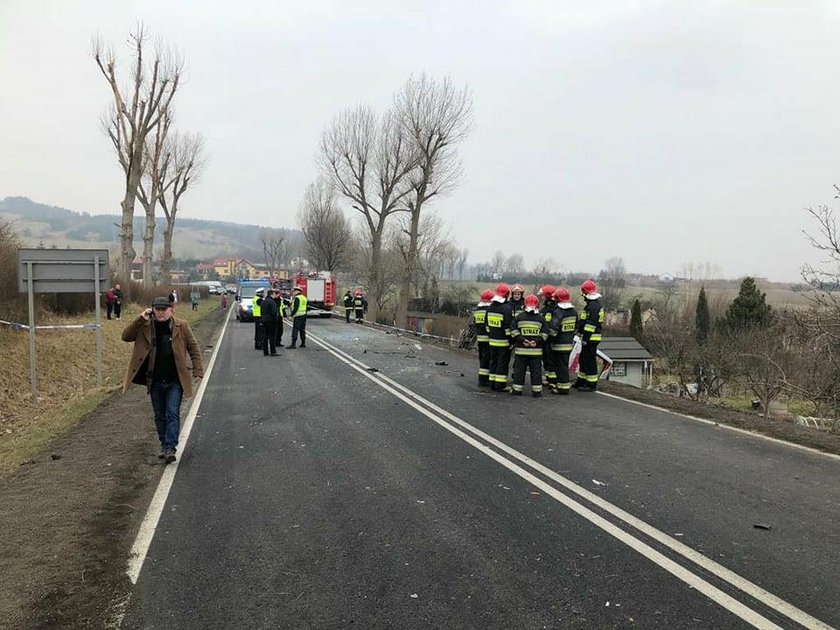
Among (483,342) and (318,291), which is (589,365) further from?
(318,291)

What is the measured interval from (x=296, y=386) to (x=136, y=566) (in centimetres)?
754

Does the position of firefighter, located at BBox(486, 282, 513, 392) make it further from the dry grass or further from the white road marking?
the dry grass

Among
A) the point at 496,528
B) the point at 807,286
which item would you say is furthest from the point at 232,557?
the point at 807,286

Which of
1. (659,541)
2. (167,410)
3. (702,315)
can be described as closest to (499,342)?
(167,410)

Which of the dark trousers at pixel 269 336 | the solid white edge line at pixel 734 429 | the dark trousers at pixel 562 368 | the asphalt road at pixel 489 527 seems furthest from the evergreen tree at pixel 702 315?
the asphalt road at pixel 489 527

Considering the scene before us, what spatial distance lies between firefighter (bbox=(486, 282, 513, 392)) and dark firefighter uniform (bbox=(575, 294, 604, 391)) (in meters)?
1.40

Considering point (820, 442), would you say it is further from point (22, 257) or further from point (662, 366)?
point (662, 366)

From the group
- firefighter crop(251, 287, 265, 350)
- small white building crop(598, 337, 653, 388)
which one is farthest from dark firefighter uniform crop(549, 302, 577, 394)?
small white building crop(598, 337, 653, 388)

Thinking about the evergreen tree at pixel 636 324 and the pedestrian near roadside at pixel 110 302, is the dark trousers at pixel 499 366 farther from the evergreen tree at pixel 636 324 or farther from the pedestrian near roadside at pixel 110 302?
the evergreen tree at pixel 636 324

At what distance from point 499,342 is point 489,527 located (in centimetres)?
660

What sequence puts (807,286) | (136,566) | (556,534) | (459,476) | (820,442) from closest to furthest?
(136,566) < (556,534) < (459,476) < (820,442) < (807,286)

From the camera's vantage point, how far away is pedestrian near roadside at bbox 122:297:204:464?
650 centimetres

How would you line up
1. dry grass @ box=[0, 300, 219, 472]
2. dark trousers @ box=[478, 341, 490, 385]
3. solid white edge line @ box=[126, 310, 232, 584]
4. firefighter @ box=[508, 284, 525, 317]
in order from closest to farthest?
solid white edge line @ box=[126, 310, 232, 584], dry grass @ box=[0, 300, 219, 472], firefighter @ box=[508, 284, 525, 317], dark trousers @ box=[478, 341, 490, 385]

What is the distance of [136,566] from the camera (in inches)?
156
